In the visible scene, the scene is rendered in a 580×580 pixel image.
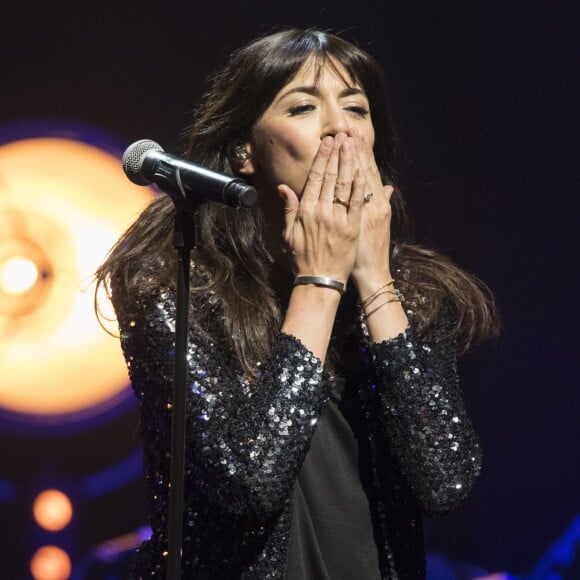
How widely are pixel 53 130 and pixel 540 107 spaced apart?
4.47 feet

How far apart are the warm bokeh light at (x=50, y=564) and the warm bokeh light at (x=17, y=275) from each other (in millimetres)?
663

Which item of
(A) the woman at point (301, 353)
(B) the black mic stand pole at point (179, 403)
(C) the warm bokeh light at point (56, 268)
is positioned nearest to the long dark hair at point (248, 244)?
(A) the woman at point (301, 353)

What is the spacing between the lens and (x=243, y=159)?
1.93 m

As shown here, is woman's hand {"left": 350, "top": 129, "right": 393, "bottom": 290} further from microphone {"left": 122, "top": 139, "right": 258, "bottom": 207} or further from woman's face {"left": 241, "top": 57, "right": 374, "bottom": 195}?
microphone {"left": 122, "top": 139, "right": 258, "bottom": 207}

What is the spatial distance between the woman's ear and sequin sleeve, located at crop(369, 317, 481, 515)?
51 centimetres

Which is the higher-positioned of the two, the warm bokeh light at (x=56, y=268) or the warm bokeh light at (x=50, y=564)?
the warm bokeh light at (x=56, y=268)

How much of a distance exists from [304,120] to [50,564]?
135 centimetres

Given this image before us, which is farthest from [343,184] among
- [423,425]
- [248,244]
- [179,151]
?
[179,151]

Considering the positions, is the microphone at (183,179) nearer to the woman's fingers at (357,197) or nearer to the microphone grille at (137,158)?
the microphone grille at (137,158)

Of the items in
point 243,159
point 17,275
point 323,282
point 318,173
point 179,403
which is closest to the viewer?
point 179,403

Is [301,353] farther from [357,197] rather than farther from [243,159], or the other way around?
[243,159]

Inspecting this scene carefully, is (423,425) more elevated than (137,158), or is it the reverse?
(137,158)

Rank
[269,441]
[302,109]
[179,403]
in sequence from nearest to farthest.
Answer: [179,403]
[269,441]
[302,109]

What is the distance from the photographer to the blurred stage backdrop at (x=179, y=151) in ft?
7.83
